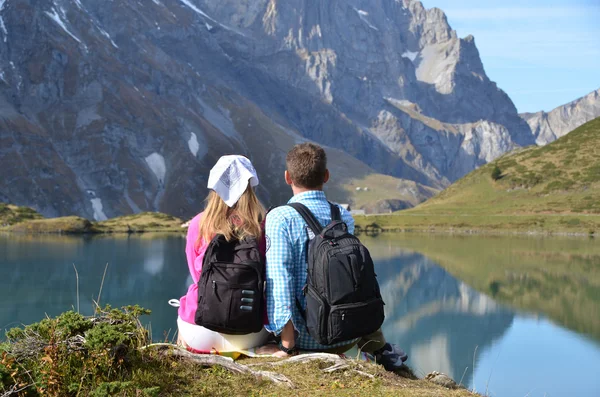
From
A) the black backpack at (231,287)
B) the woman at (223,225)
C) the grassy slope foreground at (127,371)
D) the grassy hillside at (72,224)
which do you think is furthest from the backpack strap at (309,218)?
the grassy hillside at (72,224)

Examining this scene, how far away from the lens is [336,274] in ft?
25.5

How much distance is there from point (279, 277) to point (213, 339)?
1.24 meters

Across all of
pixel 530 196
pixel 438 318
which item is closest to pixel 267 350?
pixel 438 318

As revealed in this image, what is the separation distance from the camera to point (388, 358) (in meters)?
9.22

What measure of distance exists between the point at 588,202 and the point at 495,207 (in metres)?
19.5

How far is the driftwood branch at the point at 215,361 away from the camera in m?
7.82

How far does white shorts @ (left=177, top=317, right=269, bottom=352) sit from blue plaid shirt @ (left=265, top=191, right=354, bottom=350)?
39cm

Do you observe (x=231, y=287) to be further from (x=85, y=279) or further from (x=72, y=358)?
(x=85, y=279)

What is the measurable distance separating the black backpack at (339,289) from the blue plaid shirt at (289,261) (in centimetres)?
32

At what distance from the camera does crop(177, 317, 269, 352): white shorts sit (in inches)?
338

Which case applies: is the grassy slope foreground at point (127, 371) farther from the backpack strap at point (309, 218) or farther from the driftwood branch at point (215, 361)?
the backpack strap at point (309, 218)

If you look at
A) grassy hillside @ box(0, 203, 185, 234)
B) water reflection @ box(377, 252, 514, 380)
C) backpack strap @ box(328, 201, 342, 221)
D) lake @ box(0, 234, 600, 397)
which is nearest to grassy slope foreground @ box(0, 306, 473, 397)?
backpack strap @ box(328, 201, 342, 221)

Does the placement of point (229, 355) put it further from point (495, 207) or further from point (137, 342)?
point (495, 207)

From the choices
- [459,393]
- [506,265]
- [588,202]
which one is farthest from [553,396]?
[588,202]
